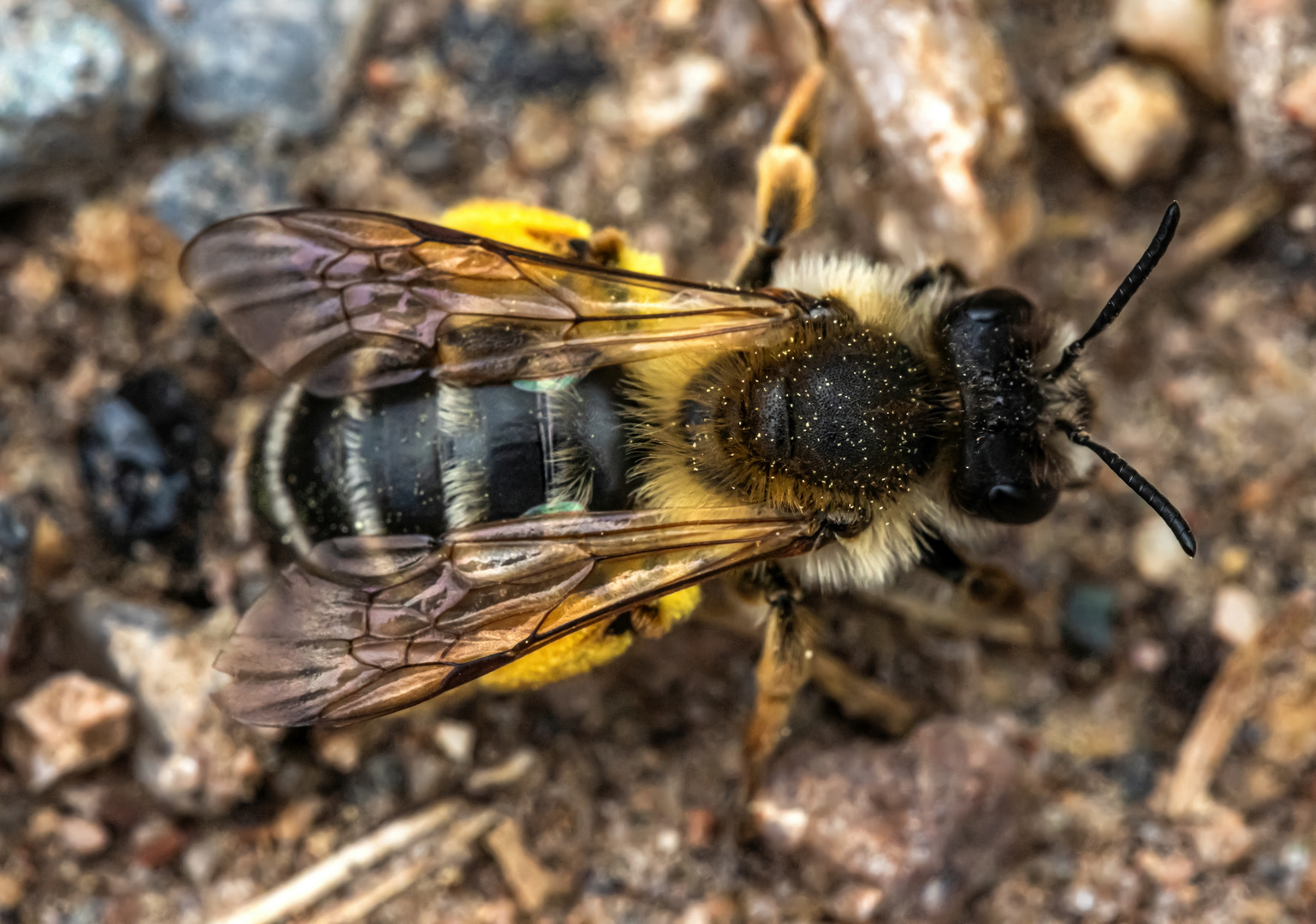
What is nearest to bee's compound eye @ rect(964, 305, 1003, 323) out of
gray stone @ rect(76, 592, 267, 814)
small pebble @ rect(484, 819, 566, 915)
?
small pebble @ rect(484, 819, 566, 915)

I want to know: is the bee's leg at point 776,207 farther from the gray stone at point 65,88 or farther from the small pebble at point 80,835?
the small pebble at point 80,835

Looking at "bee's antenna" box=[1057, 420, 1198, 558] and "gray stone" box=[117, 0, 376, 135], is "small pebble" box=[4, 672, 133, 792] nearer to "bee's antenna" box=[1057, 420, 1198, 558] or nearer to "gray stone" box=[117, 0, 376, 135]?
"gray stone" box=[117, 0, 376, 135]

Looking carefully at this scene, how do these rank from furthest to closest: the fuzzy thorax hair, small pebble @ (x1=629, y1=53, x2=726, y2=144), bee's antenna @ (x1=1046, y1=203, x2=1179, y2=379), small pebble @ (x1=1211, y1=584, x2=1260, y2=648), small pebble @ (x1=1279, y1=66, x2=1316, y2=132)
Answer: small pebble @ (x1=629, y1=53, x2=726, y2=144) → small pebble @ (x1=1211, y1=584, x2=1260, y2=648) → small pebble @ (x1=1279, y1=66, x2=1316, y2=132) → the fuzzy thorax hair → bee's antenna @ (x1=1046, y1=203, x2=1179, y2=379)

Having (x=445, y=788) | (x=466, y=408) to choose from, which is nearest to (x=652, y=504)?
(x=466, y=408)

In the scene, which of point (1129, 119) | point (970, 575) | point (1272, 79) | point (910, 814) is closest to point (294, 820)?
point (910, 814)

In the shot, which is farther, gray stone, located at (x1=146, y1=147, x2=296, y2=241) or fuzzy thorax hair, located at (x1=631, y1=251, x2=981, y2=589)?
gray stone, located at (x1=146, y1=147, x2=296, y2=241)

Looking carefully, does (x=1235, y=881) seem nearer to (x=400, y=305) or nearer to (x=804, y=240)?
(x=804, y=240)

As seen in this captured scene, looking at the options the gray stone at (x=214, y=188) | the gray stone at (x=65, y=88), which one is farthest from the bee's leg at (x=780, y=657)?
the gray stone at (x=65, y=88)

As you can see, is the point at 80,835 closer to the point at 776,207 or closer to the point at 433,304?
the point at 433,304
